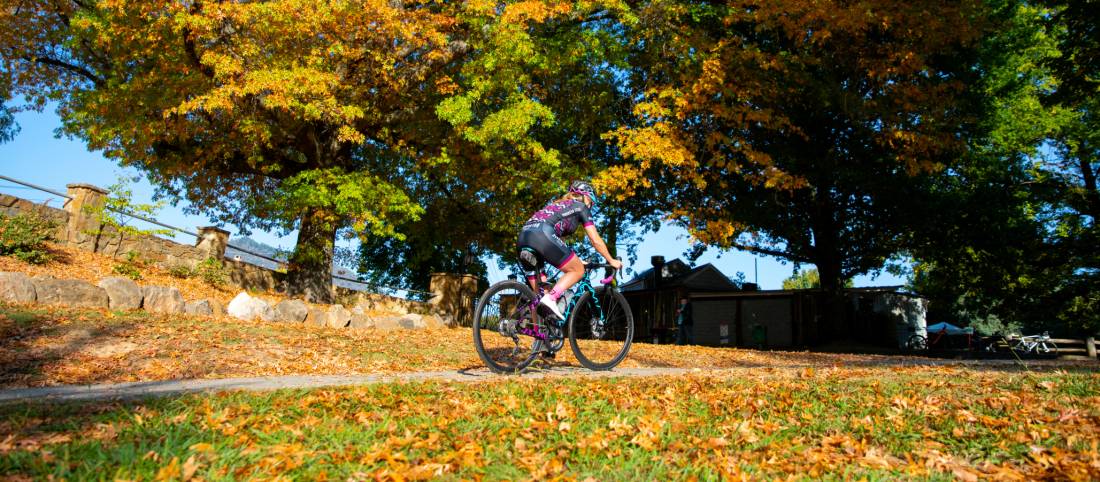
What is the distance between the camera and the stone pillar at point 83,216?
15.0m

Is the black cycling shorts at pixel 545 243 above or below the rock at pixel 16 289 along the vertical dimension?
above

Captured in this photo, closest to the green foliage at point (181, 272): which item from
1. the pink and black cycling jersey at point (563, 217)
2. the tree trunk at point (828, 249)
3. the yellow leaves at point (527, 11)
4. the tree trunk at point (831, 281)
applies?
the yellow leaves at point (527, 11)

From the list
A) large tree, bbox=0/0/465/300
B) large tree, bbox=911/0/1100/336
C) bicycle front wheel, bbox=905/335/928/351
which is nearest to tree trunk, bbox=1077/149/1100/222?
large tree, bbox=911/0/1100/336

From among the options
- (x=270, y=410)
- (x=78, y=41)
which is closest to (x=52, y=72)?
(x=78, y=41)

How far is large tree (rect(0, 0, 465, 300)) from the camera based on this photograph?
1423 cm

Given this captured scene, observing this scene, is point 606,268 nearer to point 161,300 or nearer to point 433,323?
point 161,300

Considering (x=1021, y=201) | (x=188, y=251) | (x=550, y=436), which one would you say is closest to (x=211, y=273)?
(x=188, y=251)

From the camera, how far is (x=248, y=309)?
1158cm

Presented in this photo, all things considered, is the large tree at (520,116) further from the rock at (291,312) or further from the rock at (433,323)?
the rock at (291,312)

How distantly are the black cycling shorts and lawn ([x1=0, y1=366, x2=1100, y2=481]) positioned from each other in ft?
6.05

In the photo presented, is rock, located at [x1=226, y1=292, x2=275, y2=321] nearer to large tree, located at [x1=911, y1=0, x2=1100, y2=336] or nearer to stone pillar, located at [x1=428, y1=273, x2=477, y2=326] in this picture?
stone pillar, located at [x1=428, y1=273, x2=477, y2=326]

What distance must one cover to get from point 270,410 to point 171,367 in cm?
371

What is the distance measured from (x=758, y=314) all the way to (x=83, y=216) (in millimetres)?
25594

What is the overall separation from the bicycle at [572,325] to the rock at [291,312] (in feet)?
17.9
